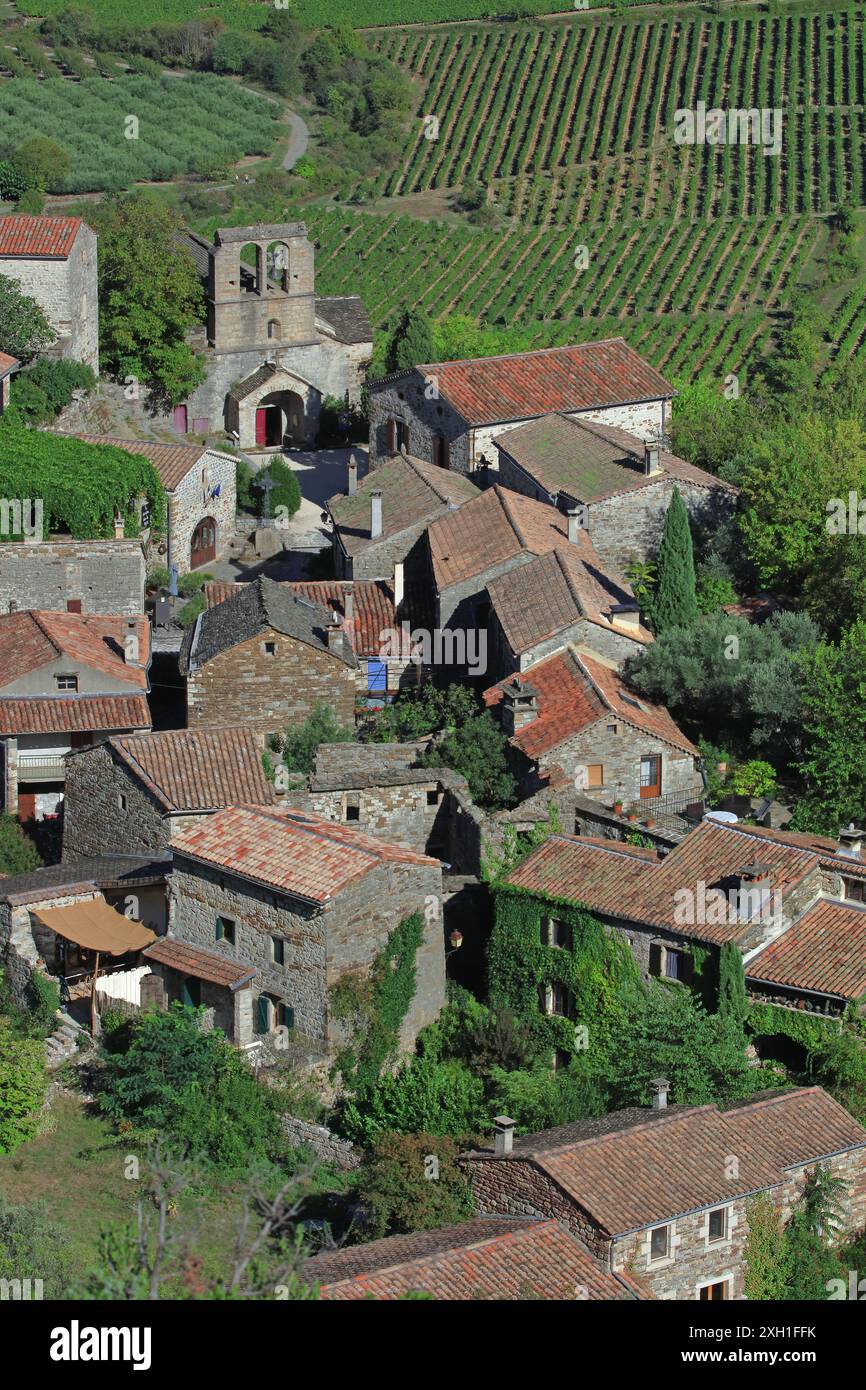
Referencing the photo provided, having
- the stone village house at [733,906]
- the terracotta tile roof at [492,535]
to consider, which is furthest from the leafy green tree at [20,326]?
the stone village house at [733,906]

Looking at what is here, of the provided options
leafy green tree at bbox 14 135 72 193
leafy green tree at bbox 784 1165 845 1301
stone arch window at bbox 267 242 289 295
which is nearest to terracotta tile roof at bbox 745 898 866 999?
leafy green tree at bbox 784 1165 845 1301

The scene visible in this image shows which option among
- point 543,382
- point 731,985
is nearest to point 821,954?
point 731,985

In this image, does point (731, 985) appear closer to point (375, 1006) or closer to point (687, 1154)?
point (687, 1154)

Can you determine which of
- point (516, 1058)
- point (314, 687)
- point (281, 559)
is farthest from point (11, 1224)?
point (281, 559)

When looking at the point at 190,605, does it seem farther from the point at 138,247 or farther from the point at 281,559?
the point at 138,247

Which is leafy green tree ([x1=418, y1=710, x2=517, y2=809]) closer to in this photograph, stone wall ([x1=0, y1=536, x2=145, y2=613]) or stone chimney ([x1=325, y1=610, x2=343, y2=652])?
stone chimney ([x1=325, y1=610, x2=343, y2=652])

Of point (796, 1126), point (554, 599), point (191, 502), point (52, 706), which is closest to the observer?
point (796, 1126)
